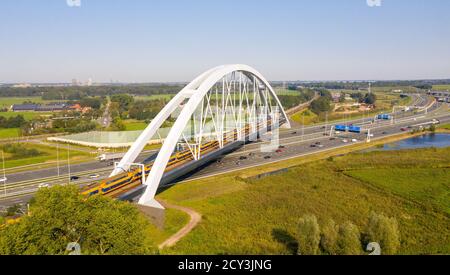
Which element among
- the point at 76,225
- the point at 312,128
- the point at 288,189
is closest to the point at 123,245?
the point at 76,225

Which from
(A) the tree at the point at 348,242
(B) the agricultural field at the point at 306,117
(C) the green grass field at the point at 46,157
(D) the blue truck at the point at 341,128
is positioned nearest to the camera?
(A) the tree at the point at 348,242

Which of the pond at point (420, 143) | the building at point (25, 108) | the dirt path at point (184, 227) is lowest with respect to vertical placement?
the dirt path at point (184, 227)

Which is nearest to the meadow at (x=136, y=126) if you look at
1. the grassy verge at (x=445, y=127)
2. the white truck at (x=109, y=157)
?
the white truck at (x=109, y=157)

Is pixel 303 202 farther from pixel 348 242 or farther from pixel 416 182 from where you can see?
pixel 416 182

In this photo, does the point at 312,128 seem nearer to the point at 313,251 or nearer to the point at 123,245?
the point at 313,251

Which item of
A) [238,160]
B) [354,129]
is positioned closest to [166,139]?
[238,160]

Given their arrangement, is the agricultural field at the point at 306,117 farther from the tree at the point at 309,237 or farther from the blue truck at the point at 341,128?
the tree at the point at 309,237

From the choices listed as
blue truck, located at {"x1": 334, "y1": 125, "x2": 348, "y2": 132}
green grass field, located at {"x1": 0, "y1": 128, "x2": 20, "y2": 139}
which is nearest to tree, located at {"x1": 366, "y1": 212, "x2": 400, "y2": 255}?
blue truck, located at {"x1": 334, "y1": 125, "x2": 348, "y2": 132}

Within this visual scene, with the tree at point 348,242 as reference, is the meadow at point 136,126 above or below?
above
